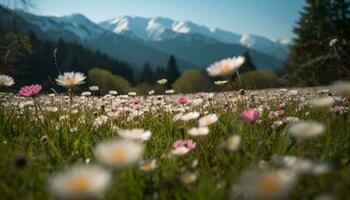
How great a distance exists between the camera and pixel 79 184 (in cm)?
114

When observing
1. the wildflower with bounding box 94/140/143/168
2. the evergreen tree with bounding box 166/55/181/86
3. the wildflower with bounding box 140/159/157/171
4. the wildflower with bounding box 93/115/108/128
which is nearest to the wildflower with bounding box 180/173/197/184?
the wildflower with bounding box 140/159/157/171

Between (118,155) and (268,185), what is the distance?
1.56 feet

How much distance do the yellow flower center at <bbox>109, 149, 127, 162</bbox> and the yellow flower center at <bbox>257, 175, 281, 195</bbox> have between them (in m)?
0.43

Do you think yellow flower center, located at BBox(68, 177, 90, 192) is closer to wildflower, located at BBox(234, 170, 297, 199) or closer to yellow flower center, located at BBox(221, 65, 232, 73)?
wildflower, located at BBox(234, 170, 297, 199)

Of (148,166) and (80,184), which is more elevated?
(80,184)

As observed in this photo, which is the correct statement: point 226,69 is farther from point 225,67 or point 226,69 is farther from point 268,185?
point 268,185

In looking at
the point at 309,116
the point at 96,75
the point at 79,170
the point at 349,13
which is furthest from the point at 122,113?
the point at 96,75

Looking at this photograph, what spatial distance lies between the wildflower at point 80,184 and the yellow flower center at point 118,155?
0.10 metres

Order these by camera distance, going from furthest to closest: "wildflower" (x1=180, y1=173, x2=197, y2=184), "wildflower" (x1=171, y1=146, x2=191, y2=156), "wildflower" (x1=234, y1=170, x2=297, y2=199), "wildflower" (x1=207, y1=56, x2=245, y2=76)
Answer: "wildflower" (x1=207, y1=56, x2=245, y2=76) → "wildflower" (x1=171, y1=146, x2=191, y2=156) → "wildflower" (x1=180, y1=173, x2=197, y2=184) → "wildflower" (x1=234, y1=170, x2=297, y2=199)

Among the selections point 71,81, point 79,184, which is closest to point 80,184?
point 79,184

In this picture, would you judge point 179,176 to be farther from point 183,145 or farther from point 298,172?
point 298,172

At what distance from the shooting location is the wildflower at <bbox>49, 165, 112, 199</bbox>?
109cm

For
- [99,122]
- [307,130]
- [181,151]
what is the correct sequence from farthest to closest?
[99,122]
[181,151]
[307,130]

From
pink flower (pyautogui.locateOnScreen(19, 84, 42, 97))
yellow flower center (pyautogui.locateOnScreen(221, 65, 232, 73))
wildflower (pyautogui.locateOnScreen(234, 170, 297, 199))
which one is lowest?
wildflower (pyautogui.locateOnScreen(234, 170, 297, 199))
